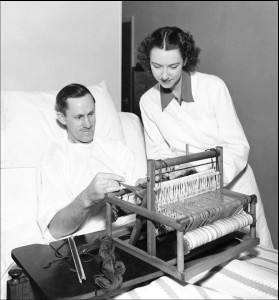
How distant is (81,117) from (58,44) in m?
0.68

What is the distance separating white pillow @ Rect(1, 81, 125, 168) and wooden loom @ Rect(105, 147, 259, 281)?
2.73ft

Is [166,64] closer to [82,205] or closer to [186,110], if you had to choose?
[186,110]

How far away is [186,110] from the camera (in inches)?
75.4

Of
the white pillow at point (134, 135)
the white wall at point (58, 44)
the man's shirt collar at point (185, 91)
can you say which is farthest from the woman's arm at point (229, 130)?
the white wall at point (58, 44)

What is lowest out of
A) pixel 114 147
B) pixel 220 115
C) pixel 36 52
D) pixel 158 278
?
pixel 158 278

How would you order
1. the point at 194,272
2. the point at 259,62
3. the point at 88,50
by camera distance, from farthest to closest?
1. the point at 259,62
2. the point at 88,50
3. the point at 194,272

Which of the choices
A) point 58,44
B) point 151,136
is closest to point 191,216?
point 151,136

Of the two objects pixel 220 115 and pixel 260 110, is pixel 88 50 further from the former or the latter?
pixel 260 110

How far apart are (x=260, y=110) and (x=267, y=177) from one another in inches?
21.0

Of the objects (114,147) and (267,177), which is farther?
(267,177)

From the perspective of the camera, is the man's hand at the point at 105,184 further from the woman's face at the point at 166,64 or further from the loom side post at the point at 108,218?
the woman's face at the point at 166,64

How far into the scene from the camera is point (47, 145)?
6.71ft

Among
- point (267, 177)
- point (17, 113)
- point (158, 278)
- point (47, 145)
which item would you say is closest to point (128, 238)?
point (158, 278)

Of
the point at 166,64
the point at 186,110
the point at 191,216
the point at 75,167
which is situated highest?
the point at 166,64
